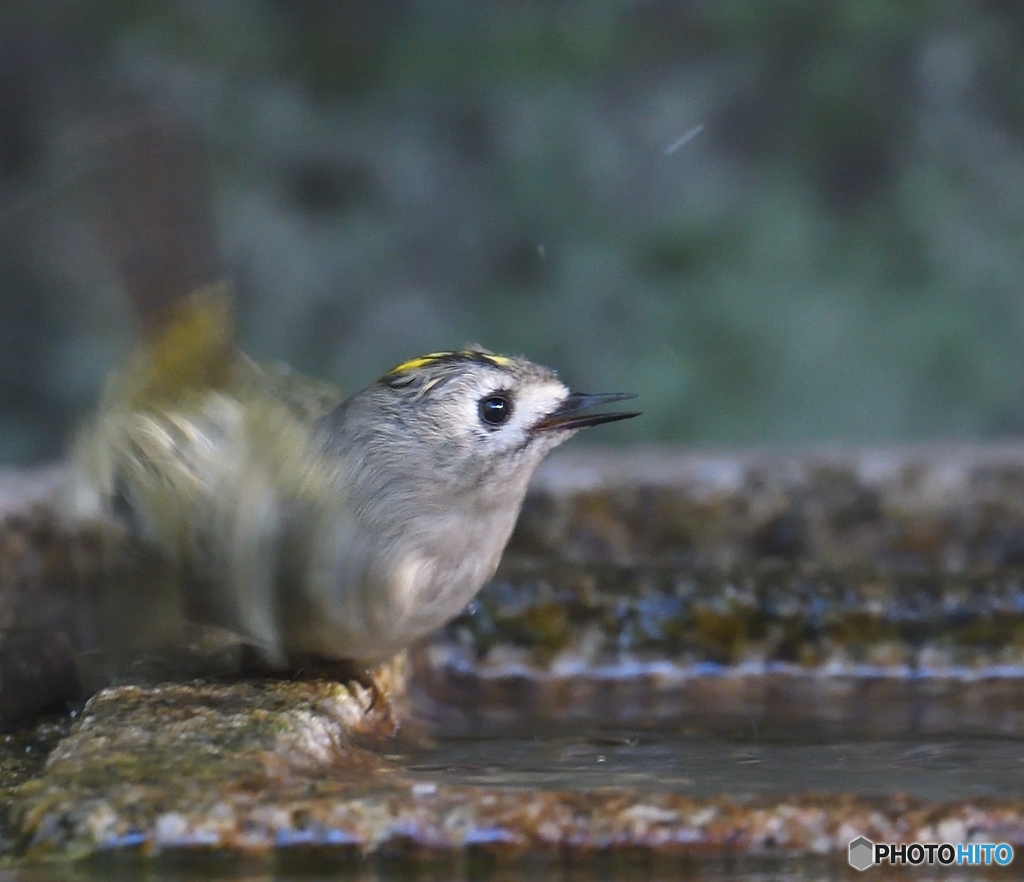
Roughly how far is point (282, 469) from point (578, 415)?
46cm

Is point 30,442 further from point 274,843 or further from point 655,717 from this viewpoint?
point 274,843

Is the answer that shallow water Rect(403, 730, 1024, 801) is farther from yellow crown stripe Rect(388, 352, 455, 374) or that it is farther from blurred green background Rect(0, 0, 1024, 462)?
blurred green background Rect(0, 0, 1024, 462)

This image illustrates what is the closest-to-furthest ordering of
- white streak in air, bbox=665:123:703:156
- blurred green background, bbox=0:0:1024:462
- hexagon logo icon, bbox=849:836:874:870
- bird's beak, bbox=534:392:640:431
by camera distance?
hexagon logo icon, bbox=849:836:874:870, bird's beak, bbox=534:392:640:431, blurred green background, bbox=0:0:1024:462, white streak in air, bbox=665:123:703:156

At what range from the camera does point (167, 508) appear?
232cm

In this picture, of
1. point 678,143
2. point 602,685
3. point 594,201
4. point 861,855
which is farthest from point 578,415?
point 678,143

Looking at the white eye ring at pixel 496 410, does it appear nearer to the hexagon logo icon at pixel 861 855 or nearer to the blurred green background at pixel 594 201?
the hexagon logo icon at pixel 861 855

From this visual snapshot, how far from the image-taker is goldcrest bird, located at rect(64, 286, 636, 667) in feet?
7.39

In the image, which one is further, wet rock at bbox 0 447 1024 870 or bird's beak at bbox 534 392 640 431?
bird's beak at bbox 534 392 640 431

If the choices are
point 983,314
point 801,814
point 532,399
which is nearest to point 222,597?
point 532,399

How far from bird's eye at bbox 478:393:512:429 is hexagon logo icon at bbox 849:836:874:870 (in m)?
1.01

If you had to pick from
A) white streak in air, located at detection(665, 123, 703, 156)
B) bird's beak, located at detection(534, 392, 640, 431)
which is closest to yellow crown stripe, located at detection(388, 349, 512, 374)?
bird's beak, located at detection(534, 392, 640, 431)

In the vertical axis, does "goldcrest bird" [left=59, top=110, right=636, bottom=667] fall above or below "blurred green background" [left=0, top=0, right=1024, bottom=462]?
below

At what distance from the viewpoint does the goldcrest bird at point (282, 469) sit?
2258mm

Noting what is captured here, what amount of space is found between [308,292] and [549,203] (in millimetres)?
1071
